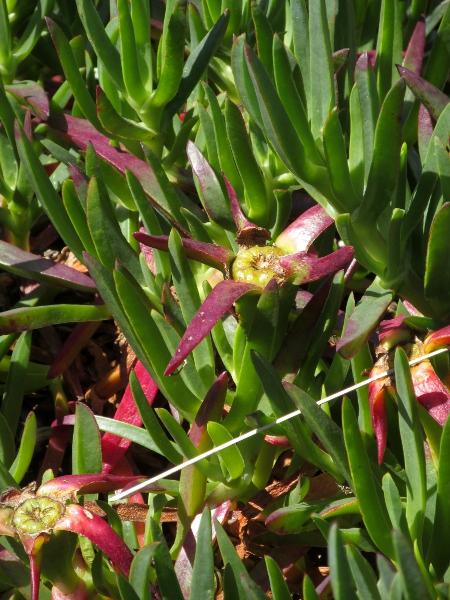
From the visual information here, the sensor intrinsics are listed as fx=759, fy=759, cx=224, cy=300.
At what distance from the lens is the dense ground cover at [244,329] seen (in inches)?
32.5

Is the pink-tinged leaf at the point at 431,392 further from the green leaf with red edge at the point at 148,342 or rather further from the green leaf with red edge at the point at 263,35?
the green leaf with red edge at the point at 263,35

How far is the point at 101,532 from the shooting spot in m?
0.85

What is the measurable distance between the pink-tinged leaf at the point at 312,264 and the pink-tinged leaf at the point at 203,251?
0.24ft

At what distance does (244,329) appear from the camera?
0.96 metres

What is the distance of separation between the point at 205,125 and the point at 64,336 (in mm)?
506

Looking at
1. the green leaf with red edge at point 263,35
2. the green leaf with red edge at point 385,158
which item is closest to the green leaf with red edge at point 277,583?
the green leaf with red edge at point 385,158

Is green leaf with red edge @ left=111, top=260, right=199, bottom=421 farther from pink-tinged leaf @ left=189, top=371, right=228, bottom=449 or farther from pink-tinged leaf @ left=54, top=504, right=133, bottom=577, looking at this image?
pink-tinged leaf @ left=54, top=504, right=133, bottom=577

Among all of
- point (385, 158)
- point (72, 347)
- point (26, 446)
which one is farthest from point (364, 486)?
point (72, 347)

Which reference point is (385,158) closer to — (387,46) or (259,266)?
(259,266)

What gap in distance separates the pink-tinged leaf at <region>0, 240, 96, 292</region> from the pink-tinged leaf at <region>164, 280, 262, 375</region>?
0.39 meters

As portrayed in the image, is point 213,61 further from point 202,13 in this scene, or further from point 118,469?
point 118,469

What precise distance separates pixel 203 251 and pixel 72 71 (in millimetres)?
436

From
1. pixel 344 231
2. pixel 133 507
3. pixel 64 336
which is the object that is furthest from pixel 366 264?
pixel 64 336

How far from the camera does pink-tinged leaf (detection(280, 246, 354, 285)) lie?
86 centimetres
